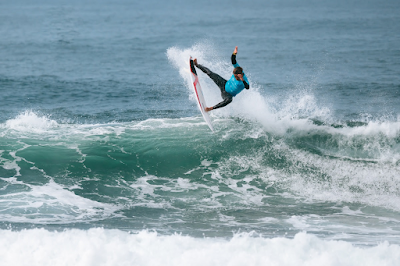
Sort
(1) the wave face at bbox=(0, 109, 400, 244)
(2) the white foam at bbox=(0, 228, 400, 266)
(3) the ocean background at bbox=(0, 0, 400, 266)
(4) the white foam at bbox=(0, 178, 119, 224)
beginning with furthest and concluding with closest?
(1) the wave face at bbox=(0, 109, 400, 244) < (4) the white foam at bbox=(0, 178, 119, 224) < (3) the ocean background at bbox=(0, 0, 400, 266) < (2) the white foam at bbox=(0, 228, 400, 266)

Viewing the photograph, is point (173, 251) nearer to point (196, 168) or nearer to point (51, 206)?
point (51, 206)

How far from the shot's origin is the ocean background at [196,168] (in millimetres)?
8320

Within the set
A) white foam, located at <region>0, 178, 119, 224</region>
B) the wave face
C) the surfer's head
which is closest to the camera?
white foam, located at <region>0, 178, 119, 224</region>

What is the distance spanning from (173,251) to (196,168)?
210 inches

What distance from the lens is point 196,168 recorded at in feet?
44.1

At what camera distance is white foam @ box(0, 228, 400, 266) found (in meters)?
7.89

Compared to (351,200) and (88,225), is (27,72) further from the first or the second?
(351,200)

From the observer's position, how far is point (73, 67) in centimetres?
2967

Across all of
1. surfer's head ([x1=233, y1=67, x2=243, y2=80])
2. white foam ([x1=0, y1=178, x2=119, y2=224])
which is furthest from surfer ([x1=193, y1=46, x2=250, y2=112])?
white foam ([x1=0, y1=178, x2=119, y2=224])

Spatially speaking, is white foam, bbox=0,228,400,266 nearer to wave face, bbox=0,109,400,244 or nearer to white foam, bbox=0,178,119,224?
wave face, bbox=0,109,400,244

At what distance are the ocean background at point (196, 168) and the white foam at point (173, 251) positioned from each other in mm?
28

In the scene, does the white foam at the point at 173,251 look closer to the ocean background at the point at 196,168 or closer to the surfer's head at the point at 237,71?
the ocean background at the point at 196,168

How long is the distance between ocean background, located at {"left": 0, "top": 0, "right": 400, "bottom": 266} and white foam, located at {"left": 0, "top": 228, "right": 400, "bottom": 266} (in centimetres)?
3

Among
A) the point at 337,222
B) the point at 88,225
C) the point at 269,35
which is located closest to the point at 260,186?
the point at 337,222
